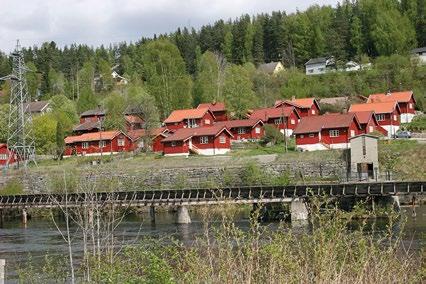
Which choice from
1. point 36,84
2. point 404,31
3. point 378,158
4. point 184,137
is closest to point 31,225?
point 184,137

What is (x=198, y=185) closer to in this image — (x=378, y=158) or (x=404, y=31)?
(x=378, y=158)

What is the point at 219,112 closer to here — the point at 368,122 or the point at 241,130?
the point at 241,130

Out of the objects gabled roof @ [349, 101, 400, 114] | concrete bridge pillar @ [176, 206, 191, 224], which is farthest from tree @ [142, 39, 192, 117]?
concrete bridge pillar @ [176, 206, 191, 224]

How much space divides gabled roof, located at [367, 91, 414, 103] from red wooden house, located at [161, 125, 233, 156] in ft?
58.8

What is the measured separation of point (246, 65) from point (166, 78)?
12432 mm

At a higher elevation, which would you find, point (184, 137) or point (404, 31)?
point (404, 31)

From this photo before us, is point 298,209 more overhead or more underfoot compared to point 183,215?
more overhead

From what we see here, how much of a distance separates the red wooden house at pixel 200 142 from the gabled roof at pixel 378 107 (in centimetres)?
1378

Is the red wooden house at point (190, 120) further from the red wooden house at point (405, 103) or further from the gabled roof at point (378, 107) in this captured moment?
the red wooden house at point (405, 103)

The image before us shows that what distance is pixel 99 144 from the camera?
69625mm

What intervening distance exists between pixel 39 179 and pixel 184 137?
44.8ft

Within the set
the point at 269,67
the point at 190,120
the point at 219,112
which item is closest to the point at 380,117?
the point at 219,112

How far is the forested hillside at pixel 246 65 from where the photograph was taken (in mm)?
79375

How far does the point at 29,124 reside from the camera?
221 ft
